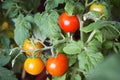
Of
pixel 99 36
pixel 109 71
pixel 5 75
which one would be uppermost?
A: pixel 109 71

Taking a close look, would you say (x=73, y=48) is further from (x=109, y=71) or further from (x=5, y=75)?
(x=109, y=71)

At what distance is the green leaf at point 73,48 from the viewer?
25.5 inches

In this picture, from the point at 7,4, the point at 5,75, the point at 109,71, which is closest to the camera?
the point at 109,71

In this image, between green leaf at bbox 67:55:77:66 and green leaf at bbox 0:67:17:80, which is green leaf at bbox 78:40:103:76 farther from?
green leaf at bbox 0:67:17:80

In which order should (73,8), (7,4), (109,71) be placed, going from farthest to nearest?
1. (7,4)
2. (73,8)
3. (109,71)

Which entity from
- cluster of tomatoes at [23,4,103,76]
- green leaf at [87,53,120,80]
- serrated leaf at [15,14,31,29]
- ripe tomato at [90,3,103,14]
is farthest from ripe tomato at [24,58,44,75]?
green leaf at [87,53,120,80]

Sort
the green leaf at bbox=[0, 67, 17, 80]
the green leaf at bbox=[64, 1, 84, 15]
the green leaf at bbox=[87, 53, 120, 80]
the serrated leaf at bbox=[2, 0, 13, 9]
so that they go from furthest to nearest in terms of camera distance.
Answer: the serrated leaf at bbox=[2, 0, 13, 9] < the green leaf at bbox=[0, 67, 17, 80] < the green leaf at bbox=[64, 1, 84, 15] < the green leaf at bbox=[87, 53, 120, 80]

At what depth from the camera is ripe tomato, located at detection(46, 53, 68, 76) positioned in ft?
2.15

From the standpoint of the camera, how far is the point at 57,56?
2.20ft

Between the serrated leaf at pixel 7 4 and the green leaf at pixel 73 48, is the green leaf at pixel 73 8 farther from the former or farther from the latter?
the serrated leaf at pixel 7 4

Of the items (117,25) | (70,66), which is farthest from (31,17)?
(117,25)

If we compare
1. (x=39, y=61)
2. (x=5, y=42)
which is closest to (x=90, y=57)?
(x=39, y=61)

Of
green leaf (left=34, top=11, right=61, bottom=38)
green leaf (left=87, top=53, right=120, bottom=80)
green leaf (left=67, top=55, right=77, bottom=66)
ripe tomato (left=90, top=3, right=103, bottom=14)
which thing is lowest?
green leaf (left=67, top=55, right=77, bottom=66)

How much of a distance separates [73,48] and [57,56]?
53 millimetres
